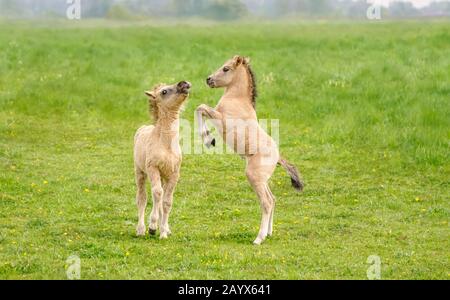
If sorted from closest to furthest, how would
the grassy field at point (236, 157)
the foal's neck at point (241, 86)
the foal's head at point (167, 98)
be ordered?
the grassy field at point (236, 157), the foal's head at point (167, 98), the foal's neck at point (241, 86)

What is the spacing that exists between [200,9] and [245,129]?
82.9 feet

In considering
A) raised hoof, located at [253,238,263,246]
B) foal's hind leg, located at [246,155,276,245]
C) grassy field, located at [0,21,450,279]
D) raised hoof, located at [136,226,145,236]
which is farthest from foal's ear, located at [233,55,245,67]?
raised hoof, located at [136,226,145,236]

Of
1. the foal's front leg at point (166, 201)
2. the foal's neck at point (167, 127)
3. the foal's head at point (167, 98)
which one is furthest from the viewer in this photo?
the foal's front leg at point (166, 201)

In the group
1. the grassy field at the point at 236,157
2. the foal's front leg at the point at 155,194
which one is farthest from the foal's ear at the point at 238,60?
the grassy field at the point at 236,157

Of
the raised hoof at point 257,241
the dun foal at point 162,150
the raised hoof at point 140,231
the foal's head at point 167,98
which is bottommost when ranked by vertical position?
the raised hoof at point 257,241

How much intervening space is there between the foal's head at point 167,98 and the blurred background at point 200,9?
24077 mm

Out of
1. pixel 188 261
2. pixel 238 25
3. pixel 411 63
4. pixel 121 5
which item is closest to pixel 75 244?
pixel 188 261

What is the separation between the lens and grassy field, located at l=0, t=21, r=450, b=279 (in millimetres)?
10375

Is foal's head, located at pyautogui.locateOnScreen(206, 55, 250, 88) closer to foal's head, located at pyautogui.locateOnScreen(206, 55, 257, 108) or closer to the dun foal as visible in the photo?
foal's head, located at pyautogui.locateOnScreen(206, 55, 257, 108)

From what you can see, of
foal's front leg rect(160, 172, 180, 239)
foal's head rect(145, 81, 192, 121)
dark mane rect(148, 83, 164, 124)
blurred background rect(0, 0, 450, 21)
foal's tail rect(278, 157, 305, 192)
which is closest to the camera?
foal's head rect(145, 81, 192, 121)

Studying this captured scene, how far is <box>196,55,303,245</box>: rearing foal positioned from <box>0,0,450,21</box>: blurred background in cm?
2338

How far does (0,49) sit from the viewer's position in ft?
89.3

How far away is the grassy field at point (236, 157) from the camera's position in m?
10.4

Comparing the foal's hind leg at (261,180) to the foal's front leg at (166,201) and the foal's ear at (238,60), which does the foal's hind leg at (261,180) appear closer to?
the foal's front leg at (166,201)
